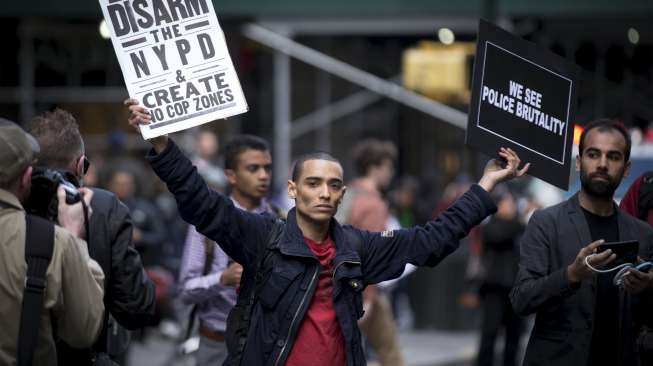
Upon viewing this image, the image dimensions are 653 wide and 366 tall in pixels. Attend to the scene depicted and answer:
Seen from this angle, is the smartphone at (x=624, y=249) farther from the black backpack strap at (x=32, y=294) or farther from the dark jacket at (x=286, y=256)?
the black backpack strap at (x=32, y=294)

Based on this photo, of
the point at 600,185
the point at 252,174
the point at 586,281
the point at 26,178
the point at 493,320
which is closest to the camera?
the point at 26,178

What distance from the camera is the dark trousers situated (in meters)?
11.0

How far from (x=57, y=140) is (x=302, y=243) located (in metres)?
1.10

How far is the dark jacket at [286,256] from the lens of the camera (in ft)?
16.7

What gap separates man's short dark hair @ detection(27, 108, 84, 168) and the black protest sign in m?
1.71

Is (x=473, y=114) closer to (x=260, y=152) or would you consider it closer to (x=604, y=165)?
(x=604, y=165)

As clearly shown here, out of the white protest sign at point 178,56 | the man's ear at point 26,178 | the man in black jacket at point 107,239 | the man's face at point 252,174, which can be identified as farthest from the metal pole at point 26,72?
the man's ear at point 26,178

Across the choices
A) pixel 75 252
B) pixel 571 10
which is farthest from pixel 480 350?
pixel 571 10

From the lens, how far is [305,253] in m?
5.18

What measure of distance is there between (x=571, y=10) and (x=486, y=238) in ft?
25.0

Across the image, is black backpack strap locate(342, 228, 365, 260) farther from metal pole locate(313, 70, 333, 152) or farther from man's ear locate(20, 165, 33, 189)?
metal pole locate(313, 70, 333, 152)

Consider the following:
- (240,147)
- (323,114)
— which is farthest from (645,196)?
(323,114)

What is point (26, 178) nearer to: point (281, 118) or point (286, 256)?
point (286, 256)

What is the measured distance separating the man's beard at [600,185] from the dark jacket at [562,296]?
0.10m
